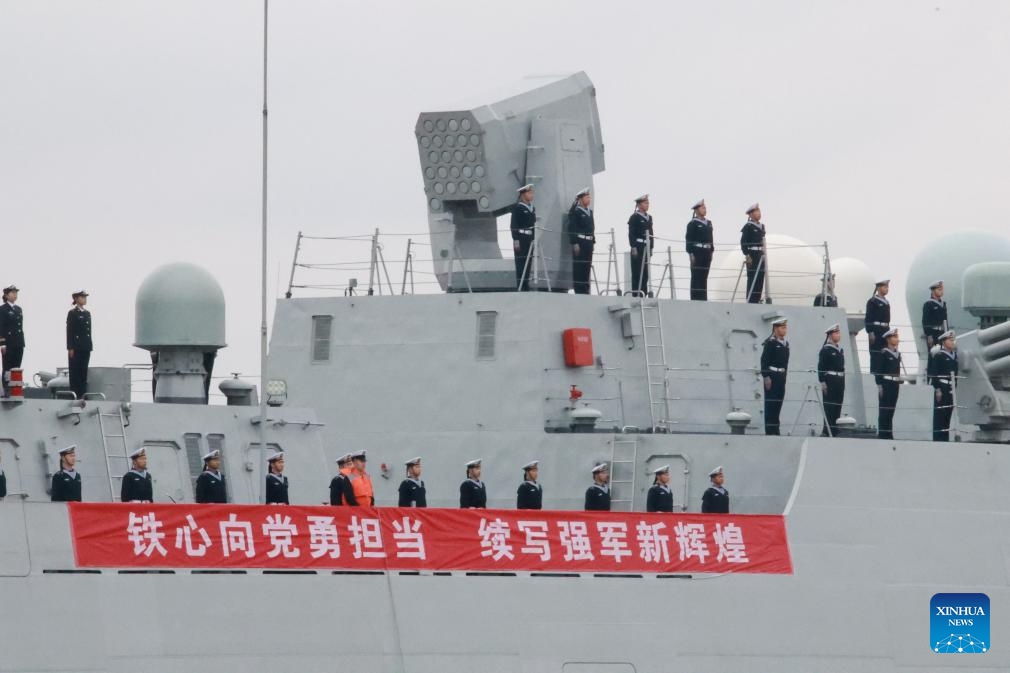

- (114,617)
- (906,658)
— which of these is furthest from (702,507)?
(114,617)

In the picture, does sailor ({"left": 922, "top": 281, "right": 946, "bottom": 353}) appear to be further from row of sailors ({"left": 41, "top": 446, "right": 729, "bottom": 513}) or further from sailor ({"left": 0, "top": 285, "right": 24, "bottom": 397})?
sailor ({"left": 0, "top": 285, "right": 24, "bottom": 397})

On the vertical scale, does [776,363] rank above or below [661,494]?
above

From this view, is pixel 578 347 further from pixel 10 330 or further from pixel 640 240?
pixel 10 330

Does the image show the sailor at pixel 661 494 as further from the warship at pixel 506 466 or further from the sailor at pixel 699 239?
the sailor at pixel 699 239

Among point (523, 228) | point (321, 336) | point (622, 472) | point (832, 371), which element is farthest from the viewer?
point (523, 228)

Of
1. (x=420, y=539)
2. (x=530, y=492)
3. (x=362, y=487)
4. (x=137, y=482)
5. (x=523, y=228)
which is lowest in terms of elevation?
(x=420, y=539)

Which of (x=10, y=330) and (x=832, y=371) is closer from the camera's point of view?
(x=10, y=330)

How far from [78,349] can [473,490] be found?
436cm

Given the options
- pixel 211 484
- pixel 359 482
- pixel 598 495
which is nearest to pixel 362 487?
pixel 359 482

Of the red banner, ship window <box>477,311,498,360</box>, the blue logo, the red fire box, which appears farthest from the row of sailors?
the blue logo

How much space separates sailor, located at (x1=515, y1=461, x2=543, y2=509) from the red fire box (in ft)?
5.64

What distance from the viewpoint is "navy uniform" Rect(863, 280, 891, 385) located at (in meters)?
21.2

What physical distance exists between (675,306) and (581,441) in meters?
2.23

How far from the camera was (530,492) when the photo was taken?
17812mm
